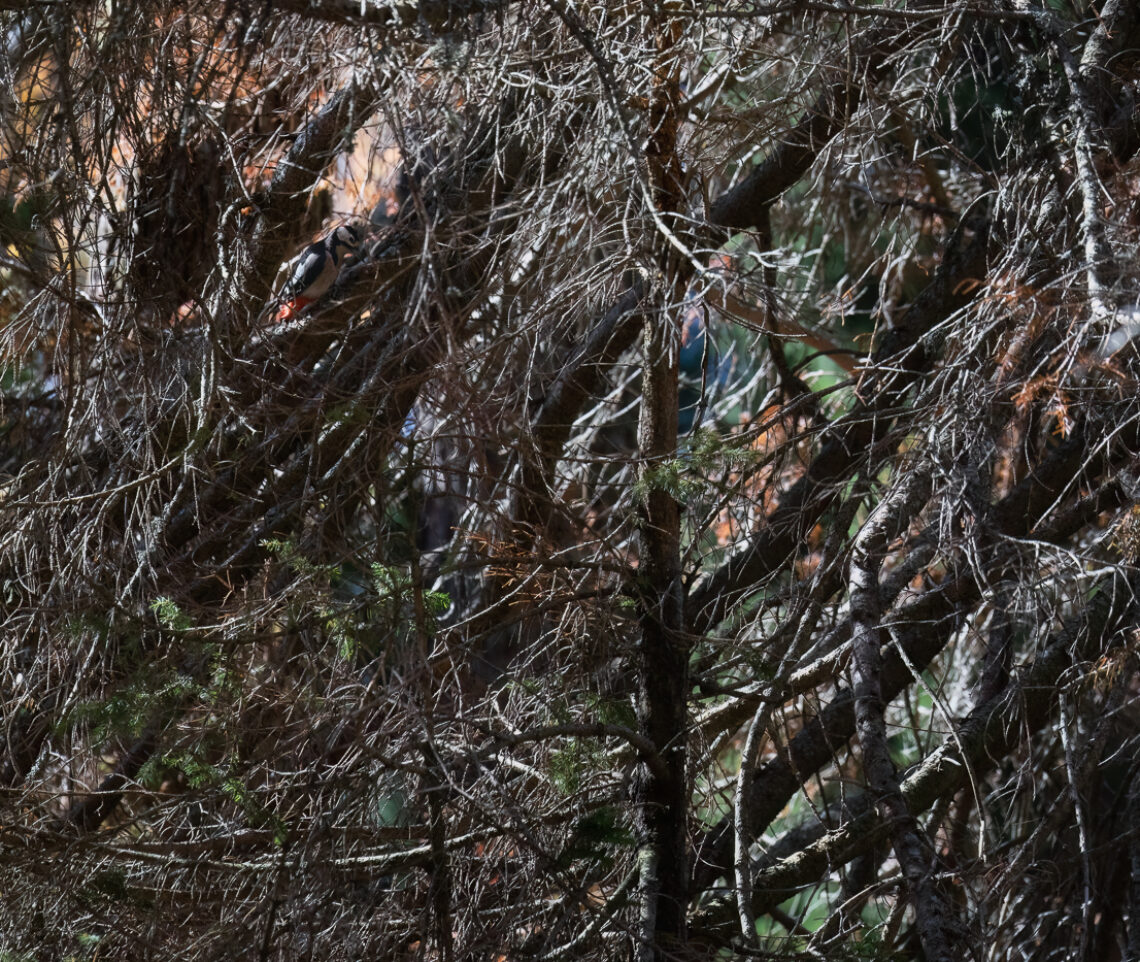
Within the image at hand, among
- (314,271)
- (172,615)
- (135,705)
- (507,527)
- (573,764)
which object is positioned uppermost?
(314,271)

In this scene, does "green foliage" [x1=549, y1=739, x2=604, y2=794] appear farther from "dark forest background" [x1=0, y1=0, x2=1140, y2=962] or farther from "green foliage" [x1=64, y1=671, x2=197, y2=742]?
"green foliage" [x1=64, y1=671, x2=197, y2=742]

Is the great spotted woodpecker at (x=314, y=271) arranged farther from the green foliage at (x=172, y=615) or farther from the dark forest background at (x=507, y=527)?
the green foliage at (x=172, y=615)

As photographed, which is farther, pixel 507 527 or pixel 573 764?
pixel 507 527

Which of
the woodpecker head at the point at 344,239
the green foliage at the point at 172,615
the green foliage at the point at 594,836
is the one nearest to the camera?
the green foliage at the point at 594,836

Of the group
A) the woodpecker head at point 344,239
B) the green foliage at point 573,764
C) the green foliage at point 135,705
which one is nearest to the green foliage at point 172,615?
the green foliage at point 135,705

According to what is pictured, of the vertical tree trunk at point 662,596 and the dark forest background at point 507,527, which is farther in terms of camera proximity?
the vertical tree trunk at point 662,596

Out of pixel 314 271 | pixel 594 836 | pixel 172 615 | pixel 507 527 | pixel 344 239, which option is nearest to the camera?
pixel 594 836

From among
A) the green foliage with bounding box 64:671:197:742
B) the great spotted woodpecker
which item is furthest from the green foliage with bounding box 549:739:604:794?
the great spotted woodpecker

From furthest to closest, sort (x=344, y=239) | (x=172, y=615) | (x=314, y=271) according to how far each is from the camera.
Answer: (x=344, y=239) → (x=314, y=271) → (x=172, y=615)

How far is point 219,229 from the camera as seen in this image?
3.20m

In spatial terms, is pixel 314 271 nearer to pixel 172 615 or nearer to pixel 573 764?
pixel 172 615

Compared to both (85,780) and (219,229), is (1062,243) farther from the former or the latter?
(85,780)

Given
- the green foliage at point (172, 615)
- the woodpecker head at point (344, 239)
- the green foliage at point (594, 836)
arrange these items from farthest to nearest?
the woodpecker head at point (344, 239)
the green foliage at point (172, 615)
the green foliage at point (594, 836)

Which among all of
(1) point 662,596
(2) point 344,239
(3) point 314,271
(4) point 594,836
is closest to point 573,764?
(4) point 594,836
